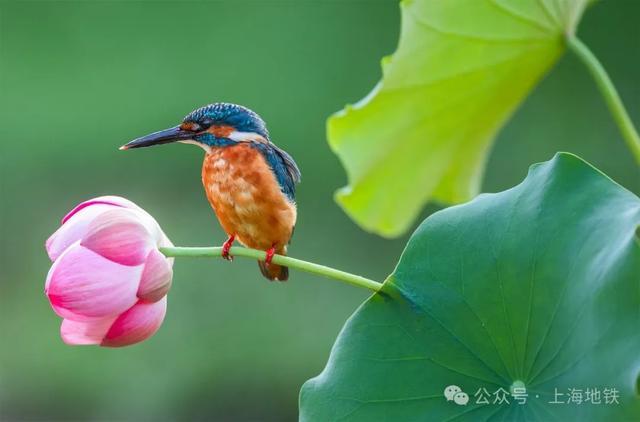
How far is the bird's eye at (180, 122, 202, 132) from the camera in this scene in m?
0.68

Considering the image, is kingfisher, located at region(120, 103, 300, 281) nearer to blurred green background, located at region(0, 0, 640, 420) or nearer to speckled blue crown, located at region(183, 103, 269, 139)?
speckled blue crown, located at region(183, 103, 269, 139)

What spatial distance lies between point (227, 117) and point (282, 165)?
0.21 feet

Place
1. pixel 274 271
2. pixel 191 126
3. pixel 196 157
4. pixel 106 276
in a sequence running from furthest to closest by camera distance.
A: pixel 196 157, pixel 274 271, pixel 191 126, pixel 106 276

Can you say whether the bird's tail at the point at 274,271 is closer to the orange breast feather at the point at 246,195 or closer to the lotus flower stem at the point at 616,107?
the orange breast feather at the point at 246,195

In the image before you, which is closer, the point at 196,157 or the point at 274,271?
the point at 274,271

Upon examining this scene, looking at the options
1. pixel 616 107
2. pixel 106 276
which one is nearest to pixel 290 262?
pixel 106 276

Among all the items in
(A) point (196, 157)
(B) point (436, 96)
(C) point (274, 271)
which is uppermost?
(B) point (436, 96)

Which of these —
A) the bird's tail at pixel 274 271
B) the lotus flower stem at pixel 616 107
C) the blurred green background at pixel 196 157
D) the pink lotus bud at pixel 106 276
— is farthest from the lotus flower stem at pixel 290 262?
the blurred green background at pixel 196 157

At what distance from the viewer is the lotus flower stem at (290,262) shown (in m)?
0.59

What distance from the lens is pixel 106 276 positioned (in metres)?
0.59

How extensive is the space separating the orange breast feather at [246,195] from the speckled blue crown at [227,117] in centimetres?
2

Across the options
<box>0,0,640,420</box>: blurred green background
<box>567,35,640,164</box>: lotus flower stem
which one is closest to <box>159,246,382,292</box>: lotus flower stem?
<box>567,35,640,164</box>: lotus flower stem

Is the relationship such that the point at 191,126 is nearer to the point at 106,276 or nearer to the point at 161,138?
the point at 161,138

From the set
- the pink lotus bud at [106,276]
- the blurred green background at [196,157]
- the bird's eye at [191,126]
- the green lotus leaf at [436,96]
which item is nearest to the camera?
the pink lotus bud at [106,276]
